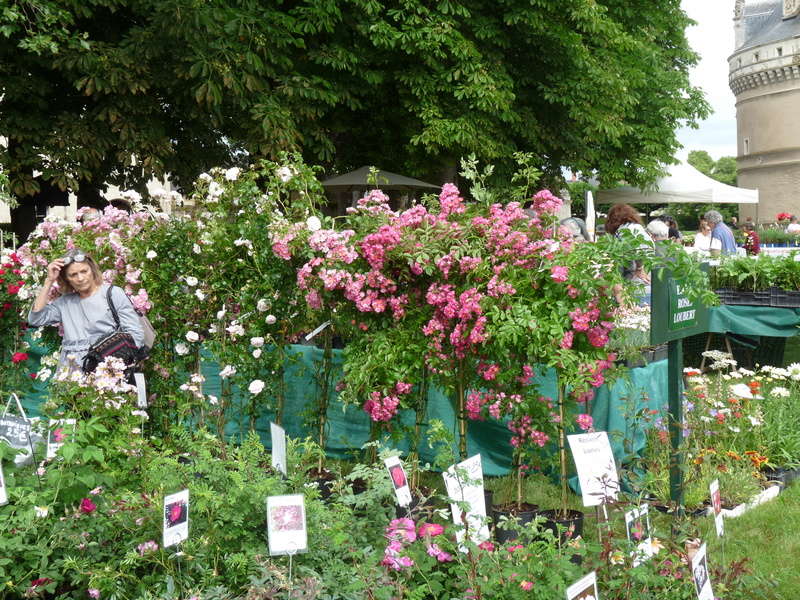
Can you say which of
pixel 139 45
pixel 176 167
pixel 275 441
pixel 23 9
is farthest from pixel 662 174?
pixel 275 441

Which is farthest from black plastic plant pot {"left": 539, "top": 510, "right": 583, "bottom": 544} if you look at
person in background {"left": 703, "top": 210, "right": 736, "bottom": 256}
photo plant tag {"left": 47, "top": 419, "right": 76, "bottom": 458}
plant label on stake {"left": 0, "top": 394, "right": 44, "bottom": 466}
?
person in background {"left": 703, "top": 210, "right": 736, "bottom": 256}

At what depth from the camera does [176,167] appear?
39.8 feet

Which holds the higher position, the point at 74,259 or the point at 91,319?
the point at 74,259

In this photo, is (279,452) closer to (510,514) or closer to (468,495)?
(468,495)

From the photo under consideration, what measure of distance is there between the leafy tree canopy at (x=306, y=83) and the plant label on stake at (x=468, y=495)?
7262mm

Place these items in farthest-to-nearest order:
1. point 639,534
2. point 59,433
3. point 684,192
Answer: point 684,192 < point 59,433 < point 639,534

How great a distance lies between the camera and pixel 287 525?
2527 millimetres

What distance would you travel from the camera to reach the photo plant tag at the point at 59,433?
2.97 m

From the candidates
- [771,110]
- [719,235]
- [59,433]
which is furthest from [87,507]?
[771,110]

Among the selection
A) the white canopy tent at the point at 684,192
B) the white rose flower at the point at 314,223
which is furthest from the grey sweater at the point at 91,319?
the white canopy tent at the point at 684,192

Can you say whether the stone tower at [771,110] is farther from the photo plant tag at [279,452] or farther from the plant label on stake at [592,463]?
the photo plant tag at [279,452]

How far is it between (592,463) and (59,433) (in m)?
1.88

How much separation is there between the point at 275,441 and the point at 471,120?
1017 centimetres

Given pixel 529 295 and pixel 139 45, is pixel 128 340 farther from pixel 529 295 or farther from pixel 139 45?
pixel 139 45
